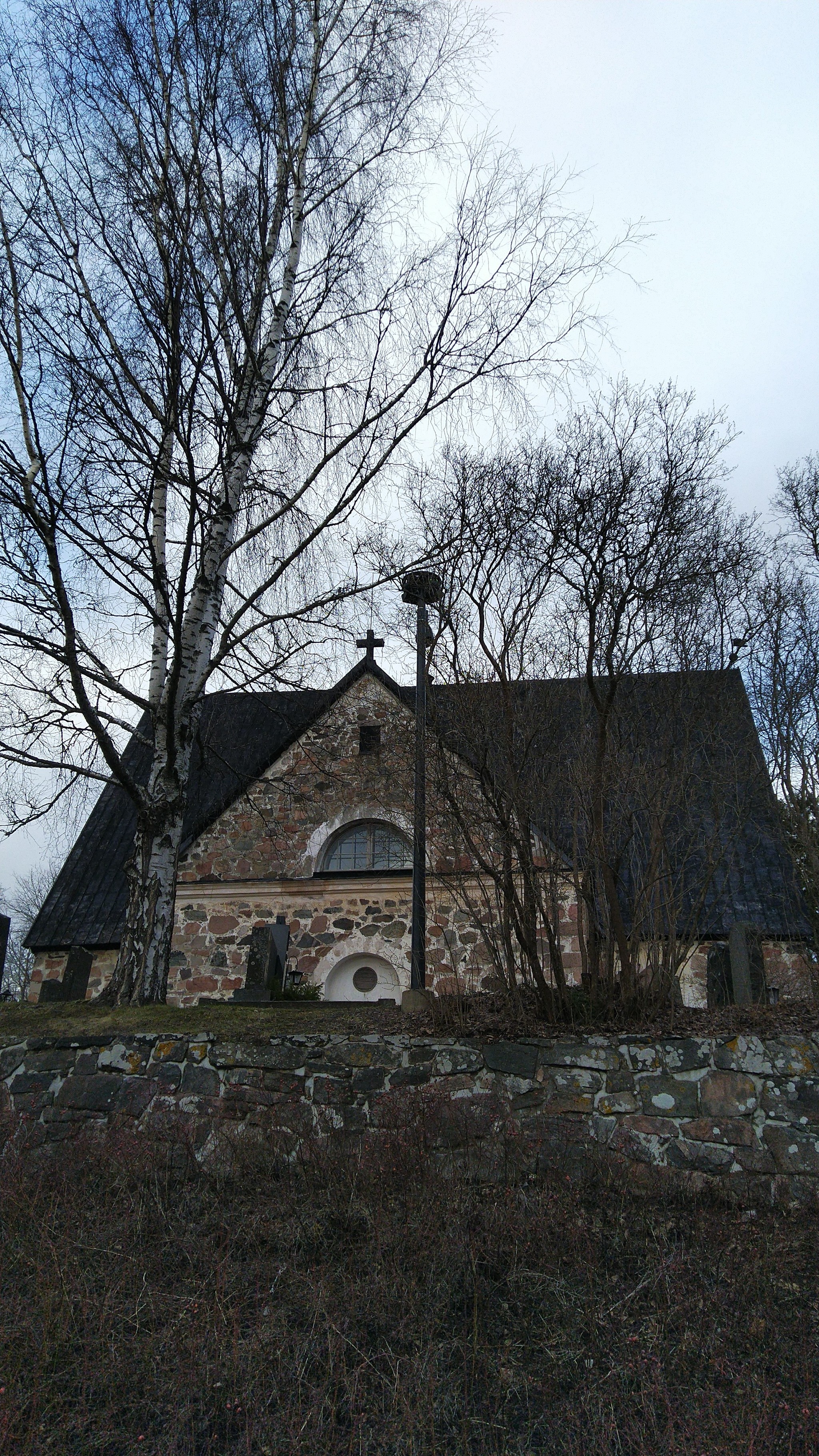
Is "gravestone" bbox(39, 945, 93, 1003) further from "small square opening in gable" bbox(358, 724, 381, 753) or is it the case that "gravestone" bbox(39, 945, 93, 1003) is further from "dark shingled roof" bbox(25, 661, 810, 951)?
"small square opening in gable" bbox(358, 724, 381, 753)

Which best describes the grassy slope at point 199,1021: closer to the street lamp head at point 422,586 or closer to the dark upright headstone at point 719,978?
the dark upright headstone at point 719,978

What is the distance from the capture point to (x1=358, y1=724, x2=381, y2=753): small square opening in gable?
11.6 meters

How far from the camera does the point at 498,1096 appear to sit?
560 cm

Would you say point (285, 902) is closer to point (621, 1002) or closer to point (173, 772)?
point (173, 772)

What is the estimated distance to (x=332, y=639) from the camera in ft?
24.3

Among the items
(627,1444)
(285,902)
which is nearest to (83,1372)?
(627,1444)

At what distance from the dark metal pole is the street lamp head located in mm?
57

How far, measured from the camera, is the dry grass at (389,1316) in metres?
3.04

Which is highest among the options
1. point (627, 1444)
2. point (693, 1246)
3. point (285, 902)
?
point (285, 902)

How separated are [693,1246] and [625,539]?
439 centimetres

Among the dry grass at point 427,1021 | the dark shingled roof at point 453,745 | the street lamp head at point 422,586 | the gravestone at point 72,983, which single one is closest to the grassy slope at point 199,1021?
the dry grass at point 427,1021

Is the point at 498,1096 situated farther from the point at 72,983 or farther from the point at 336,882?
the point at 336,882

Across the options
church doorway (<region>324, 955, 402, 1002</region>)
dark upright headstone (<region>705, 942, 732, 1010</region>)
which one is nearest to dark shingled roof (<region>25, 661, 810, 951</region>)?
dark upright headstone (<region>705, 942, 732, 1010</region>)

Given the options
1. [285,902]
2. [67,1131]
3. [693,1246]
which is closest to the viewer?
[693,1246]
